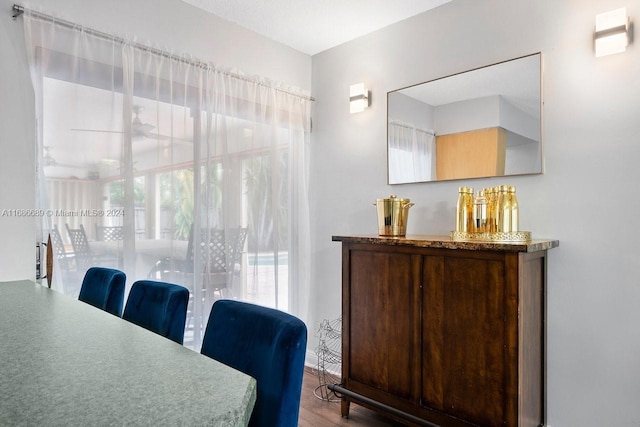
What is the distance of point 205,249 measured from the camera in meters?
2.77

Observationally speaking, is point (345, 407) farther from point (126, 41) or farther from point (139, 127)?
point (126, 41)

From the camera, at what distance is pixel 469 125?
8.39 feet

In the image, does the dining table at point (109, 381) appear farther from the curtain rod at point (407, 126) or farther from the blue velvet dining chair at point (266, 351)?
the curtain rod at point (407, 126)

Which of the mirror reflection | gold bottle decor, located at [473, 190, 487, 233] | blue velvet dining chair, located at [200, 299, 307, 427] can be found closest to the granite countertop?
gold bottle decor, located at [473, 190, 487, 233]

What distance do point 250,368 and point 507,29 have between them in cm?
244

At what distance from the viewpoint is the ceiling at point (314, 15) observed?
2.69 metres

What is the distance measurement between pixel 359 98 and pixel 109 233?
2017 millimetres

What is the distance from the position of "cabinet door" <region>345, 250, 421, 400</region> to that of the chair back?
4.64 ft

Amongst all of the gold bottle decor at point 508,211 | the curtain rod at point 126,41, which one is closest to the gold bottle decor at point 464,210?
the gold bottle decor at point 508,211

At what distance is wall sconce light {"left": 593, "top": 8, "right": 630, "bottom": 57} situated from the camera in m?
1.97

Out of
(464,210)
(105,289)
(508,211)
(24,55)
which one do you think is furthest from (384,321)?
(24,55)

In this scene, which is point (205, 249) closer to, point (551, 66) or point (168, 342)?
point (168, 342)

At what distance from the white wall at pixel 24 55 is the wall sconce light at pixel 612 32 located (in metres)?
2.26

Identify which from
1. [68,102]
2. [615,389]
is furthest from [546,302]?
[68,102]
